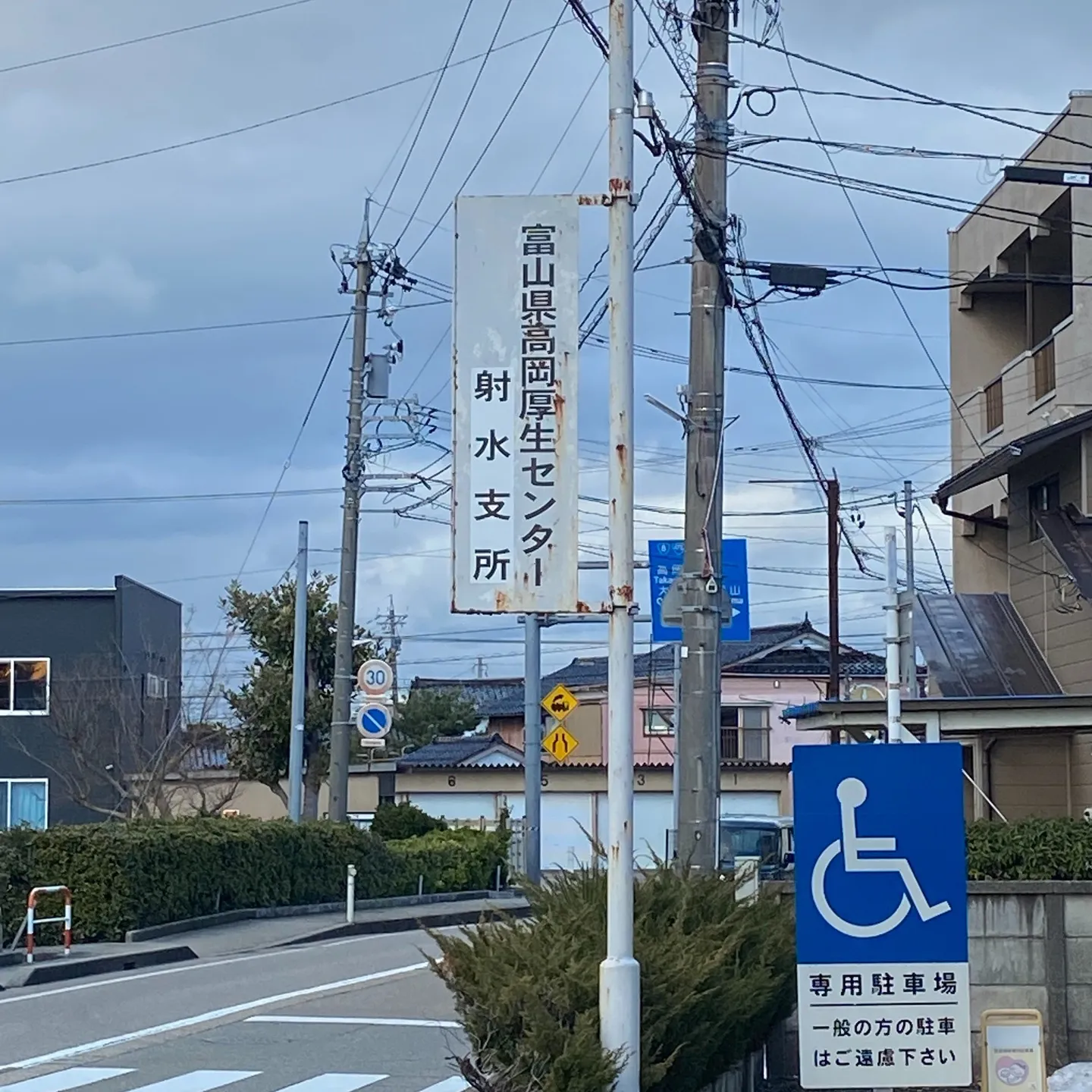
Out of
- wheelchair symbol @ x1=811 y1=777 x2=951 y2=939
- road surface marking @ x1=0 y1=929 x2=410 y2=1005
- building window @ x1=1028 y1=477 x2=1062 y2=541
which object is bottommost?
road surface marking @ x1=0 y1=929 x2=410 y2=1005

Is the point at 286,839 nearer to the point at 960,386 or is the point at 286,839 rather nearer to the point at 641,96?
the point at 960,386

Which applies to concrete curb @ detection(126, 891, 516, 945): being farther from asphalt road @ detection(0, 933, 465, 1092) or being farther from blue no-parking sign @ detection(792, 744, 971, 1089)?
blue no-parking sign @ detection(792, 744, 971, 1089)

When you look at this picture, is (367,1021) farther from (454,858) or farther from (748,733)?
(748,733)

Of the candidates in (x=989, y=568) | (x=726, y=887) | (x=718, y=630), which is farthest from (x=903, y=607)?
(x=989, y=568)

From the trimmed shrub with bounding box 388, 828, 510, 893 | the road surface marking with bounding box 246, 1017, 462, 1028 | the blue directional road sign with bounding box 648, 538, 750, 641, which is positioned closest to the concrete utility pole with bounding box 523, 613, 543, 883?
the trimmed shrub with bounding box 388, 828, 510, 893

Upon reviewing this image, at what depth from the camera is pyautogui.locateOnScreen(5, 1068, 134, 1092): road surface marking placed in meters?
10.5

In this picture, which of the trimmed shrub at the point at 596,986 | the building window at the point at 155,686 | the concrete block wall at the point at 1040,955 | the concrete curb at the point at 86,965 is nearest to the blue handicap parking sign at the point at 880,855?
the trimmed shrub at the point at 596,986

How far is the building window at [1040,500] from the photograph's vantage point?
60.6 feet

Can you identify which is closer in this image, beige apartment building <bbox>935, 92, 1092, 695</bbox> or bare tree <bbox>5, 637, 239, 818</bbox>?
beige apartment building <bbox>935, 92, 1092, 695</bbox>

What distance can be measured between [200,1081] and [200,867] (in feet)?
44.2

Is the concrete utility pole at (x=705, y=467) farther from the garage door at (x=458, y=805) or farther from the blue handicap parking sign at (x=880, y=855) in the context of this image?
the garage door at (x=458, y=805)

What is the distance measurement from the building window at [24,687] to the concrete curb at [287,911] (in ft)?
49.3

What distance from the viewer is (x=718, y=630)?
500 inches

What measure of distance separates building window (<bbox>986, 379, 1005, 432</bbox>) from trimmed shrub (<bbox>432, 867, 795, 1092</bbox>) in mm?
13004
